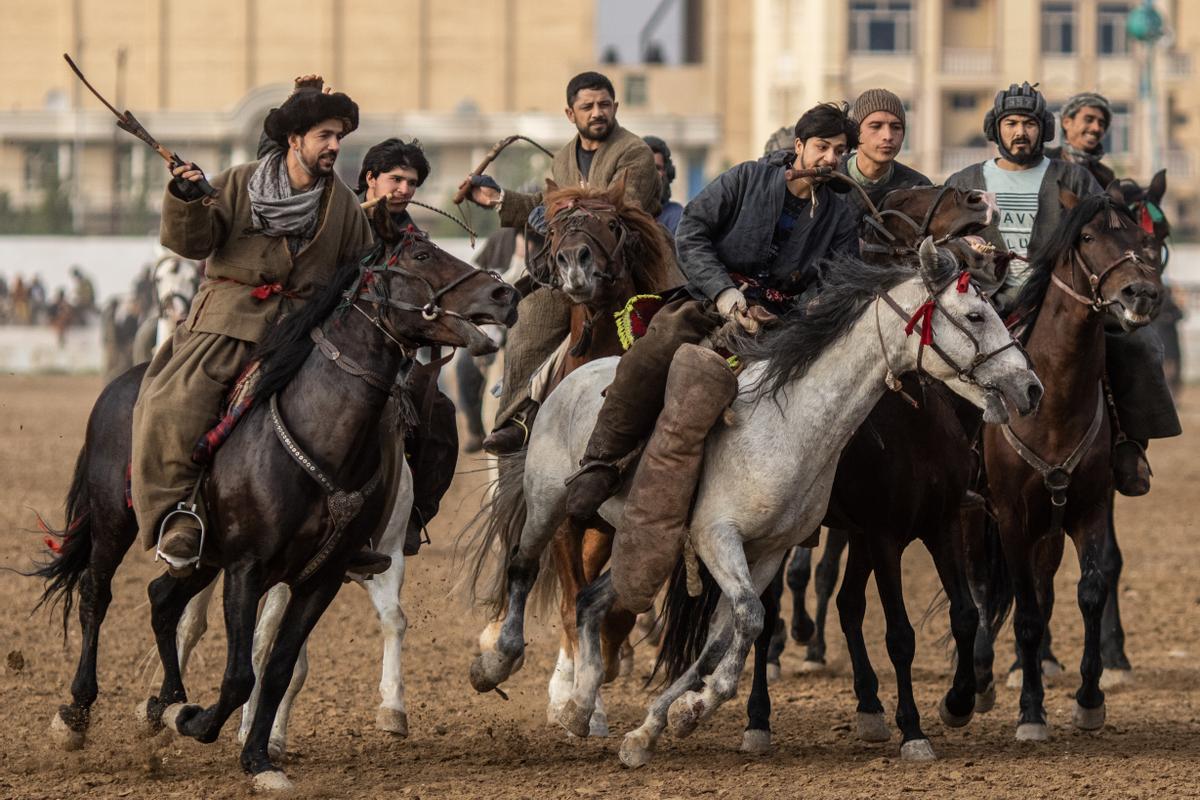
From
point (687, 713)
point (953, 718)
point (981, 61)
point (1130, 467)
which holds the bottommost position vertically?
point (953, 718)

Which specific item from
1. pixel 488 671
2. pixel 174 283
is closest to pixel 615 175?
pixel 488 671

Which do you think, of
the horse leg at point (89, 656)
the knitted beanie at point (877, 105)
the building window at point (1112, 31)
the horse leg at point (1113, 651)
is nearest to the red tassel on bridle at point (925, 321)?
the knitted beanie at point (877, 105)

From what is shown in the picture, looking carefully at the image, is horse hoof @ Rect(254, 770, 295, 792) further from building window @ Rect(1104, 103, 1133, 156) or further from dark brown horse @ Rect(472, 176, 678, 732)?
building window @ Rect(1104, 103, 1133, 156)

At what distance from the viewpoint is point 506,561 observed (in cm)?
929

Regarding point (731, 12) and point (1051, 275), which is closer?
point (1051, 275)

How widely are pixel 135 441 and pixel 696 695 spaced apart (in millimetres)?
2309

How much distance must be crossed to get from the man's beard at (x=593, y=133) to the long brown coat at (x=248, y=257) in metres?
2.12

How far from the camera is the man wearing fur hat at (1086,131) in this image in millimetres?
11195

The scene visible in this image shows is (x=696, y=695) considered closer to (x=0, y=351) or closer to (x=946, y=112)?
(x=0, y=351)

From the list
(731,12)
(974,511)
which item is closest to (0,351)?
(974,511)

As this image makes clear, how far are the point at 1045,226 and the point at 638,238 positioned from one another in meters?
1.97

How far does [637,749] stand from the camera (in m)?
7.77

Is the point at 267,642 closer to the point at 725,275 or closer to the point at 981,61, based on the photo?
the point at 725,275

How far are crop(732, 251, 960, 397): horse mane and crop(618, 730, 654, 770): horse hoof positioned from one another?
1.36 meters
